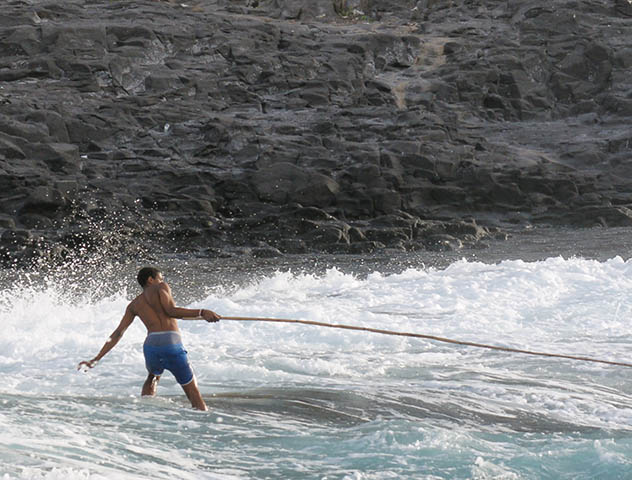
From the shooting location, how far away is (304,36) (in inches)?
1448

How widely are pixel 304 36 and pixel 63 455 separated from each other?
3226 cm

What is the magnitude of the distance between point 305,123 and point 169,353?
75.6 ft

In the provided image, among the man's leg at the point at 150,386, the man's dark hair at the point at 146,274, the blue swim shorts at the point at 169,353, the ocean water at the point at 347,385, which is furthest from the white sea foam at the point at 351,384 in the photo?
the man's dark hair at the point at 146,274

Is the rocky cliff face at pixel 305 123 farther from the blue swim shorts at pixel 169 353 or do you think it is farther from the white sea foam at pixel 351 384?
the blue swim shorts at pixel 169 353

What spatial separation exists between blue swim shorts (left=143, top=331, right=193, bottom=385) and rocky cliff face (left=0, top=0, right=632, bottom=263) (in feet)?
47.3

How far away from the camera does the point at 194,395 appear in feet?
24.9

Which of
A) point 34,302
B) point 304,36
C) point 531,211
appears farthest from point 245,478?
point 304,36

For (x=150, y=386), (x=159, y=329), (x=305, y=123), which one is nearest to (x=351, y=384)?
(x=150, y=386)

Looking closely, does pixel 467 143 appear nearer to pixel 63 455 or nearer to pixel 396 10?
pixel 396 10

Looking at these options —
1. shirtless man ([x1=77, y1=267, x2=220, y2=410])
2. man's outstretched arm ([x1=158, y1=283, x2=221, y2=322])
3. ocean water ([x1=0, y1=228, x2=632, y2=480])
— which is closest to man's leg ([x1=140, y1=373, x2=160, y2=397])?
ocean water ([x1=0, y1=228, x2=632, y2=480])

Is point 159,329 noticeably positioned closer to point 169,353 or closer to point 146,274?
point 169,353

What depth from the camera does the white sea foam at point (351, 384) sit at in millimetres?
6418

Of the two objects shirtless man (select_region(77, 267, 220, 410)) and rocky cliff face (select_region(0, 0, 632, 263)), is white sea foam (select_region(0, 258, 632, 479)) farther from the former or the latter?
rocky cliff face (select_region(0, 0, 632, 263))

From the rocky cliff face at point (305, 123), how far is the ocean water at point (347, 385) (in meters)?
8.37
